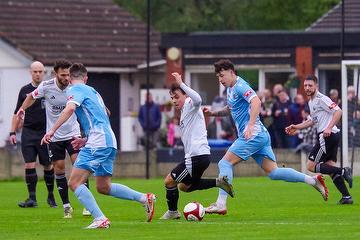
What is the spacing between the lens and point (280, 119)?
3216cm

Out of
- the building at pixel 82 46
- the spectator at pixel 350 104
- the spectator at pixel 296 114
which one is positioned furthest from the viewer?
the building at pixel 82 46

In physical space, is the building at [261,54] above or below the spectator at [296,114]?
above

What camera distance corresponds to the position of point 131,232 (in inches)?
596

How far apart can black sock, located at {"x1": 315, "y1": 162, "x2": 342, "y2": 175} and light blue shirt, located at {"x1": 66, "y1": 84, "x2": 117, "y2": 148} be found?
5.10 m

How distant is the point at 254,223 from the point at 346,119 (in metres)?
11.6

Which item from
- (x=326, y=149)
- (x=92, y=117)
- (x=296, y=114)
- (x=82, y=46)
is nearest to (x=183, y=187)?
(x=92, y=117)

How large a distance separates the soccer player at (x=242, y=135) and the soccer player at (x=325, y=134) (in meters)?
1.74

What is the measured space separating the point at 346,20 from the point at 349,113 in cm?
937

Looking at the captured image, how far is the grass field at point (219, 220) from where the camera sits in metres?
14.7

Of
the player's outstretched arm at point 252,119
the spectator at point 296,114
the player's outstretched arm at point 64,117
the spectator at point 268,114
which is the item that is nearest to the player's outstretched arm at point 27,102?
the player's outstretched arm at point 64,117

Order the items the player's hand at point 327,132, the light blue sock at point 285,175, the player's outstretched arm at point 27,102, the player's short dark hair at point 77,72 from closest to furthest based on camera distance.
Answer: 1. the player's short dark hair at point 77,72
2. the light blue sock at point 285,175
3. the player's outstretched arm at point 27,102
4. the player's hand at point 327,132

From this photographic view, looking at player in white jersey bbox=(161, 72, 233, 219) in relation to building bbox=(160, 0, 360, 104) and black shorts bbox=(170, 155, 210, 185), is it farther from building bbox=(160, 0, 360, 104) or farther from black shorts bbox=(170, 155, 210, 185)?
building bbox=(160, 0, 360, 104)

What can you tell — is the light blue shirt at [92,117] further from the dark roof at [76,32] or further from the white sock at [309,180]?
the dark roof at [76,32]

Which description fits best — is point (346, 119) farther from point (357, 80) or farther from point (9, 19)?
point (9, 19)
